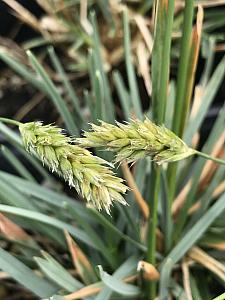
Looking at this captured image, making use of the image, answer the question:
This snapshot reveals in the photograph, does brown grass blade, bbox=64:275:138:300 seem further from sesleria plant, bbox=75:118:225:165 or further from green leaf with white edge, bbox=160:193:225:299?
sesleria plant, bbox=75:118:225:165

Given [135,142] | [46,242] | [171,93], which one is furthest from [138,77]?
[135,142]

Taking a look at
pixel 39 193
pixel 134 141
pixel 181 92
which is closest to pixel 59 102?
pixel 39 193

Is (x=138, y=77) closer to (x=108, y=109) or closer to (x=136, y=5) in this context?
(x=136, y=5)

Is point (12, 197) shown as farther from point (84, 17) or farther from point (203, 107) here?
point (84, 17)

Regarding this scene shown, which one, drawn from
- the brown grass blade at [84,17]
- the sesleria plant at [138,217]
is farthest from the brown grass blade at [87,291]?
the brown grass blade at [84,17]

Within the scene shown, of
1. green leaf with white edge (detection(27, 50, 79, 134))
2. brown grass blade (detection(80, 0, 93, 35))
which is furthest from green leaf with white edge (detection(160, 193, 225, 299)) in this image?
brown grass blade (detection(80, 0, 93, 35))

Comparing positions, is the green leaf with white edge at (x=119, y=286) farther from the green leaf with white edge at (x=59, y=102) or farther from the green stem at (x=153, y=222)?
the green leaf with white edge at (x=59, y=102)
